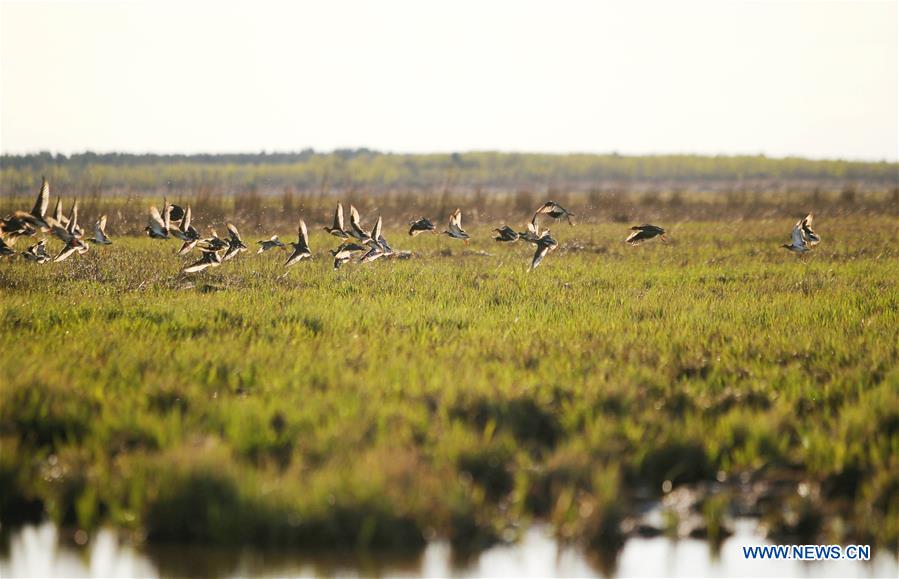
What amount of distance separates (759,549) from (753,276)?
10771mm

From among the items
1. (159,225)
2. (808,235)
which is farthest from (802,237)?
(159,225)

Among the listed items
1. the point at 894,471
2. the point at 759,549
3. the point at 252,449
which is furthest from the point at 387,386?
the point at 894,471

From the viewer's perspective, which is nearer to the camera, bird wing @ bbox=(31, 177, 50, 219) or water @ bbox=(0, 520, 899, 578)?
water @ bbox=(0, 520, 899, 578)

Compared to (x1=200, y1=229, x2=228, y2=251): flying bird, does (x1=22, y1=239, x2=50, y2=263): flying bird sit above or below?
below

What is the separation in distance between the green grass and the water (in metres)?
0.13

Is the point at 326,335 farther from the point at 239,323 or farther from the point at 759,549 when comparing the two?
the point at 759,549

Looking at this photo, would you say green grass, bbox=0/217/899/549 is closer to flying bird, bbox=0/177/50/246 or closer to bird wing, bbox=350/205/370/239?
flying bird, bbox=0/177/50/246

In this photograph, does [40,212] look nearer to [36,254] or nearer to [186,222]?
[186,222]

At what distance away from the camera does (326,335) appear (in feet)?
34.3

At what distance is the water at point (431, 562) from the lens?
224 inches

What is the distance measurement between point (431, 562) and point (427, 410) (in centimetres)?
190

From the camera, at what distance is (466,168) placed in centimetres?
9738

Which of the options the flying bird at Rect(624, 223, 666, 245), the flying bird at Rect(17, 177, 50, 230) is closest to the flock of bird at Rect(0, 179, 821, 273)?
the flying bird at Rect(624, 223, 666, 245)

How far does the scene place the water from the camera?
5688 mm
